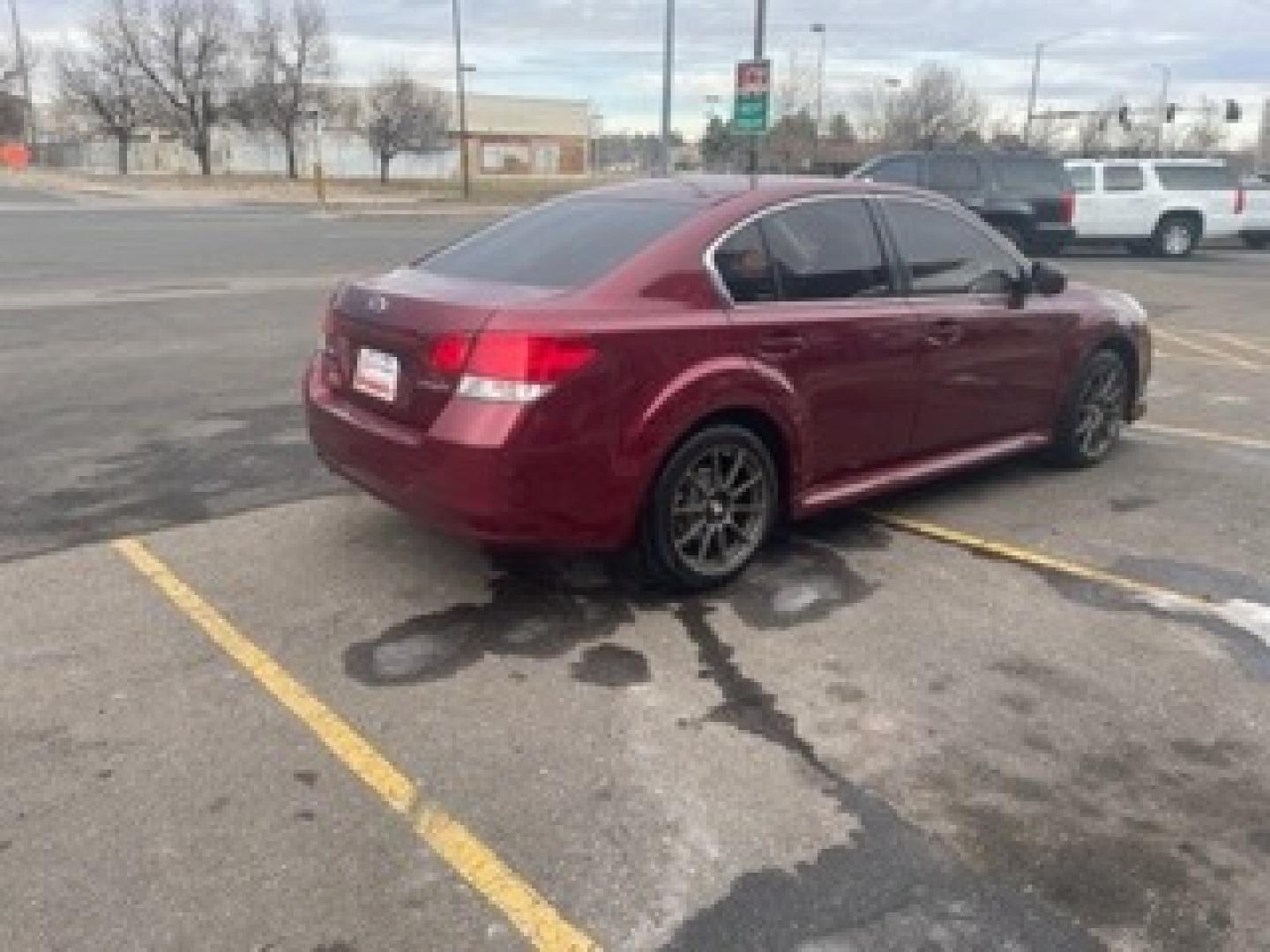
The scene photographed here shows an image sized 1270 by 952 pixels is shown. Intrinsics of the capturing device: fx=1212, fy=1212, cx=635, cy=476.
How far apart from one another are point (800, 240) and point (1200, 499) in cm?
281

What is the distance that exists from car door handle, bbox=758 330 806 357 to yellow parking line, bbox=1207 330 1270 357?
27.5 ft

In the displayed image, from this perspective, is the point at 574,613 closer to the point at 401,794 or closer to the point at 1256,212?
the point at 401,794

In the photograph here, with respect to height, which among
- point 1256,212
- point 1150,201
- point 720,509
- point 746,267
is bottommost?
point 720,509

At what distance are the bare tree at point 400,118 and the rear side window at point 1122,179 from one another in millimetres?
53127

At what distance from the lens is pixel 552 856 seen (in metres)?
3.07

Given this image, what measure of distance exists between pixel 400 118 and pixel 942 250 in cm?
7174

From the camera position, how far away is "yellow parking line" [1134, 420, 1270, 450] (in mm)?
7555

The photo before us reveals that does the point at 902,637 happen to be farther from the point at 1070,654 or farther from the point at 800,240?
the point at 800,240

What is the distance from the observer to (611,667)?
4.15 m

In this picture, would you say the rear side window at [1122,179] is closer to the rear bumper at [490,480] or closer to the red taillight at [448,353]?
the rear bumper at [490,480]

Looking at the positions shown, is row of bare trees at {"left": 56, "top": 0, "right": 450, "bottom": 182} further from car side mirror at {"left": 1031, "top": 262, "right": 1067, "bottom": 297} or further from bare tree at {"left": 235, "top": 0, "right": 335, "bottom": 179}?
car side mirror at {"left": 1031, "top": 262, "right": 1067, "bottom": 297}

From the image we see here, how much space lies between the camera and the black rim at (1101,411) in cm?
671

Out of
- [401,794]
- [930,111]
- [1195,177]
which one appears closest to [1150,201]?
[1195,177]

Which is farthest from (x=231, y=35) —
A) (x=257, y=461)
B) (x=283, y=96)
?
(x=257, y=461)
